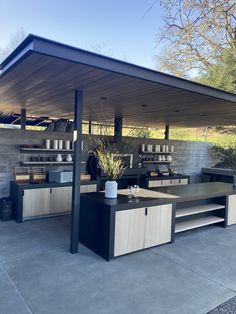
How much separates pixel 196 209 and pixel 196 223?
0.25 m

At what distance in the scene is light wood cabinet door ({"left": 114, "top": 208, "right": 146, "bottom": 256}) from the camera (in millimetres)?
3395

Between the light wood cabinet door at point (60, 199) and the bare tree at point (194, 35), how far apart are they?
372 centimetres

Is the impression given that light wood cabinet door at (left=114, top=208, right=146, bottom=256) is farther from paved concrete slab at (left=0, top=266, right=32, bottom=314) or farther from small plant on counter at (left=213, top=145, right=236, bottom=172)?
small plant on counter at (left=213, top=145, right=236, bottom=172)

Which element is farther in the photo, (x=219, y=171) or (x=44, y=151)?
(x=219, y=171)

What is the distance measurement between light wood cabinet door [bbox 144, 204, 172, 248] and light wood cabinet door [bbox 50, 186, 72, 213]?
242 cm

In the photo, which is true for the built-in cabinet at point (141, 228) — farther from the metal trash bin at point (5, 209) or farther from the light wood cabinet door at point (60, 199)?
the metal trash bin at point (5, 209)

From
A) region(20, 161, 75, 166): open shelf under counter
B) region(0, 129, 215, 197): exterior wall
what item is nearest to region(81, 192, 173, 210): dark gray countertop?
region(20, 161, 75, 166): open shelf under counter

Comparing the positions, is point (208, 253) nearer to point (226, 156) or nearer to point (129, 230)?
point (129, 230)

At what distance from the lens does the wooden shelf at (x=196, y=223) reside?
4.33 m

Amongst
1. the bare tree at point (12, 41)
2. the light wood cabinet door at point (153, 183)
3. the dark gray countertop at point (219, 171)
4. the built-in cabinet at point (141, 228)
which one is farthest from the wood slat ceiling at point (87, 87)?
the bare tree at point (12, 41)

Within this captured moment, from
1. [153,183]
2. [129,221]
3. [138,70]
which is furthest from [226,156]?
[138,70]

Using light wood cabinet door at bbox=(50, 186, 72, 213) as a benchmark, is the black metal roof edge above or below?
above

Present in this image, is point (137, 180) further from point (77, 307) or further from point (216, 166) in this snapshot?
point (77, 307)

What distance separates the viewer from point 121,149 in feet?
22.8
